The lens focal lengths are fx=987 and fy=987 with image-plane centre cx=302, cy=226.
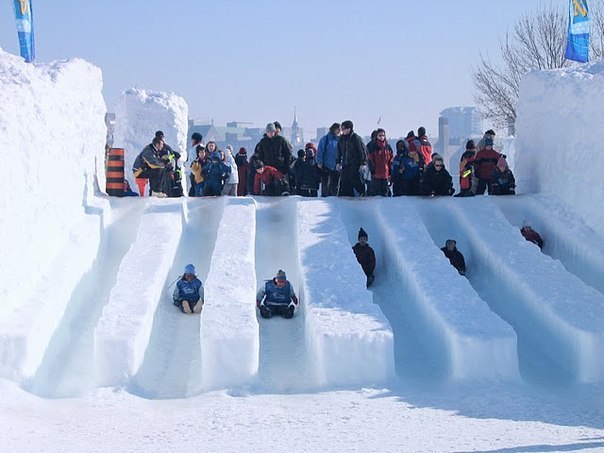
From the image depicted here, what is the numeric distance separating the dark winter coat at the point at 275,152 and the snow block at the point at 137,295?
1.99 meters

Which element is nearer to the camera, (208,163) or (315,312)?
(315,312)

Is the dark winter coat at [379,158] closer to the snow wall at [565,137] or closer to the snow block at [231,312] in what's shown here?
the snow wall at [565,137]

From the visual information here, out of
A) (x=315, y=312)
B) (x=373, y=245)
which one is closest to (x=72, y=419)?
(x=315, y=312)

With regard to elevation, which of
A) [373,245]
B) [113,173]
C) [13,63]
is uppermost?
[13,63]

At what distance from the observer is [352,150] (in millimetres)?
16516

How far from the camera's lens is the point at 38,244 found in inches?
499

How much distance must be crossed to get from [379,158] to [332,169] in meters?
0.90

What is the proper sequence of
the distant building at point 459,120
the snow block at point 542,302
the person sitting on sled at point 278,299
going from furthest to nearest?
the distant building at point 459,120 → the person sitting on sled at point 278,299 → the snow block at point 542,302


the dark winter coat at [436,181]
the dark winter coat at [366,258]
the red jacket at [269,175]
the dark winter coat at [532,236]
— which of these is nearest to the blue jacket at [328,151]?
the red jacket at [269,175]

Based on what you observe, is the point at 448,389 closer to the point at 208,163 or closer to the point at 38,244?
the point at 38,244

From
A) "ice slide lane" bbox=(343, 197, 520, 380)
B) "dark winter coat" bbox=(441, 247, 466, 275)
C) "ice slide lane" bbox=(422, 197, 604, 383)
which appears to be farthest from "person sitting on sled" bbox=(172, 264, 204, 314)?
"ice slide lane" bbox=(422, 197, 604, 383)

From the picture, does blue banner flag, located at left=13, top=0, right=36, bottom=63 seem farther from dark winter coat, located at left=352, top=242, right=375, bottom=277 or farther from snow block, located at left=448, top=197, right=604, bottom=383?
snow block, located at left=448, top=197, right=604, bottom=383

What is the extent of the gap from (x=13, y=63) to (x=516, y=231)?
7.80 metres

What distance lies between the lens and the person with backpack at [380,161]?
17.1 meters
